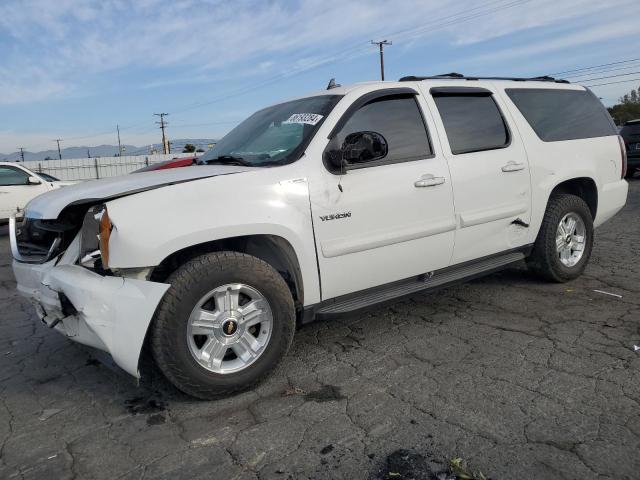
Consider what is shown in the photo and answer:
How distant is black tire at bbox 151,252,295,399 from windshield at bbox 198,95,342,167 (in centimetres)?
77


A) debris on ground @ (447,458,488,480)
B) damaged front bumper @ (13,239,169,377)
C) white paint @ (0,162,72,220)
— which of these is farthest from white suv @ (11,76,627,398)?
white paint @ (0,162,72,220)

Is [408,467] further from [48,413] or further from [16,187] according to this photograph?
[16,187]

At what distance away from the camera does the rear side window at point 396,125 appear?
358cm

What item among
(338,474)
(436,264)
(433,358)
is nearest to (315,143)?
(436,264)

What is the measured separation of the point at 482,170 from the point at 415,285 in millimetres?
1052

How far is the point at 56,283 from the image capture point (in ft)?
9.45

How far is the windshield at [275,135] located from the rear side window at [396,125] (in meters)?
0.22

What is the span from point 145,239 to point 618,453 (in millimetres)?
2439

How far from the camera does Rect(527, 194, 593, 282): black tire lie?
4.65 metres

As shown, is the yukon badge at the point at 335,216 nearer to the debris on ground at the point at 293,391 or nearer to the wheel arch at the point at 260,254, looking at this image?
the wheel arch at the point at 260,254

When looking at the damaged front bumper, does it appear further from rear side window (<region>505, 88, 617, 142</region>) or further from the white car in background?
the white car in background

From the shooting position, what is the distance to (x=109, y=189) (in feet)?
9.90

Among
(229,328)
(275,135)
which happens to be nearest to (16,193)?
(275,135)

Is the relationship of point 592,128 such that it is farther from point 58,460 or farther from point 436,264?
point 58,460
